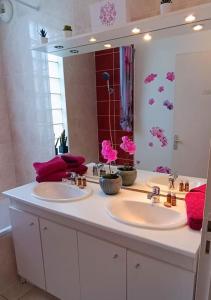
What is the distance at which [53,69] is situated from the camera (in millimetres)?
2033

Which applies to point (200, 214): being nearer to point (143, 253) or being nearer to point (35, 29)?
point (143, 253)

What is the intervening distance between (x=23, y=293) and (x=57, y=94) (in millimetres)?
1693

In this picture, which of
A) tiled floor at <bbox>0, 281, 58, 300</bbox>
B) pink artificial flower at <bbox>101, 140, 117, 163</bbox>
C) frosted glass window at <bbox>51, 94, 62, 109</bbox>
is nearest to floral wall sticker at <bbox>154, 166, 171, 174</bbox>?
pink artificial flower at <bbox>101, 140, 117, 163</bbox>

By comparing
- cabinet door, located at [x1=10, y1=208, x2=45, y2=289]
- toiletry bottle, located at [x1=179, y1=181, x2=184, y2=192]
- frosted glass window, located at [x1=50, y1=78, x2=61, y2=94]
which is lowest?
cabinet door, located at [x1=10, y1=208, x2=45, y2=289]

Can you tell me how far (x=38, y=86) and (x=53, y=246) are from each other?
4.68 feet

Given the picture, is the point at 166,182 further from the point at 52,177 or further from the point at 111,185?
the point at 52,177

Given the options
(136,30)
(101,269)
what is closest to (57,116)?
(136,30)

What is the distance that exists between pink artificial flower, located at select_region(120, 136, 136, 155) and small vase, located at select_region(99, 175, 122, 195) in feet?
0.78

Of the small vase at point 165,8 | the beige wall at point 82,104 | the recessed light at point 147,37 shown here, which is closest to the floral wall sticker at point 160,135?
the beige wall at point 82,104

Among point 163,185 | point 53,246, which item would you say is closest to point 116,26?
point 163,185

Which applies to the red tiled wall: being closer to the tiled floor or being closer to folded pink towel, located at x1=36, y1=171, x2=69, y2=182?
folded pink towel, located at x1=36, y1=171, x2=69, y2=182

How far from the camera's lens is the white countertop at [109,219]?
1051 mm

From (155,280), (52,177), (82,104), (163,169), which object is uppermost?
(82,104)

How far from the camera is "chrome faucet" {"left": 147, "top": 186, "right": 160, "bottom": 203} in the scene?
1462 mm
